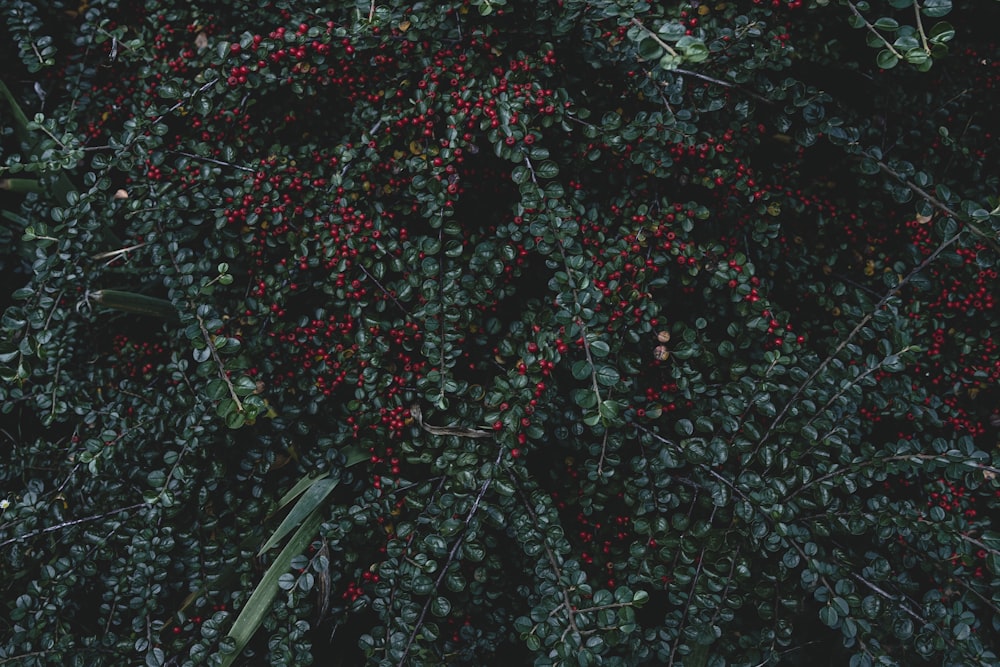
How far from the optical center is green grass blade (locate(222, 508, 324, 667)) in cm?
168

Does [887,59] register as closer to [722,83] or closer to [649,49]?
[722,83]

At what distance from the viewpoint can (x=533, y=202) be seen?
1533mm

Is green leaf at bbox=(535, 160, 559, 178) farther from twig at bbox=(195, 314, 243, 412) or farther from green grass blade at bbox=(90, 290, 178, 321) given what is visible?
green grass blade at bbox=(90, 290, 178, 321)

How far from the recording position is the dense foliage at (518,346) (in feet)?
5.12

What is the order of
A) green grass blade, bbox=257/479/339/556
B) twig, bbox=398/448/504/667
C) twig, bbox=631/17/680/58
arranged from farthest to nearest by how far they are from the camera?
1. green grass blade, bbox=257/479/339/556
2. twig, bbox=398/448/504/667
3. twig, bbox=631/17/680/58

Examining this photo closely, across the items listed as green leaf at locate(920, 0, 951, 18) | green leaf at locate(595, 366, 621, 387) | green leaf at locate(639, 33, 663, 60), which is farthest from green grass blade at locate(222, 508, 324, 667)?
green leaf at locate(920, 0, 951, 18)

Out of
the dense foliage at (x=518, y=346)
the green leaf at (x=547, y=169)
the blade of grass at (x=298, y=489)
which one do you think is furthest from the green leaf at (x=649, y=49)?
the blade of grass at (x=298, y=489)

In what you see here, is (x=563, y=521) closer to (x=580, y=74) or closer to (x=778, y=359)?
(x=778, y=359)

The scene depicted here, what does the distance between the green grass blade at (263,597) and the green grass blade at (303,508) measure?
25mm

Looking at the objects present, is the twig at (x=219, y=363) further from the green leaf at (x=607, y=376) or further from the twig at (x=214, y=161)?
the green leaf at (x=607, y=376)

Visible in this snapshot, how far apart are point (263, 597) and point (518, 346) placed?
83 cm

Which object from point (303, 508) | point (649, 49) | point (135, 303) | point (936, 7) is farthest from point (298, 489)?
point (936, 7)

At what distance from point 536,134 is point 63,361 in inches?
50.4

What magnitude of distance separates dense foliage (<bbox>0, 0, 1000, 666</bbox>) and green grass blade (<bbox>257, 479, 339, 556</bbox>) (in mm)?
12
